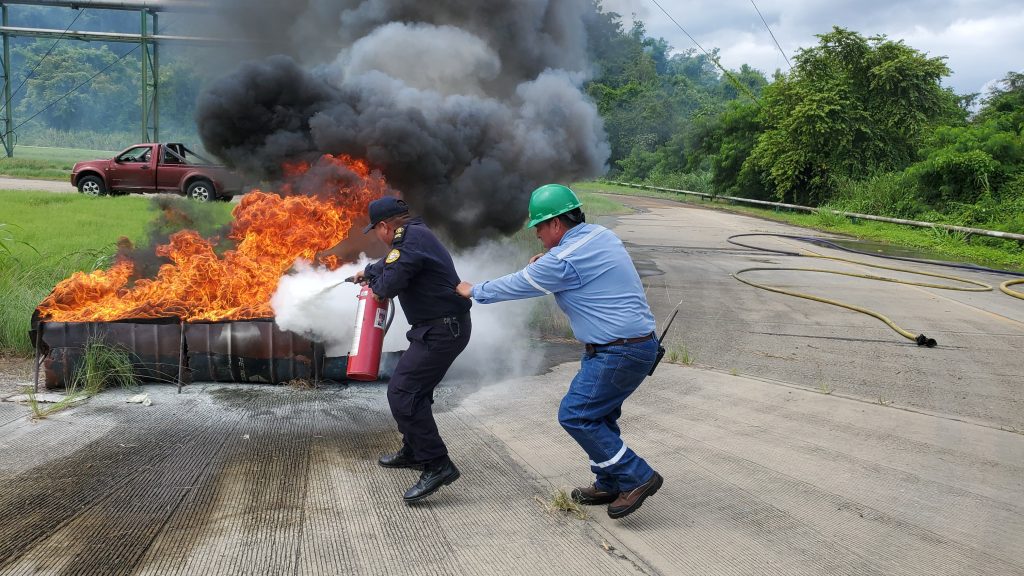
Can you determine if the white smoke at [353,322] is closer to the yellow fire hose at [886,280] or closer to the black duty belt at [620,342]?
the black duty belt at [620,342]

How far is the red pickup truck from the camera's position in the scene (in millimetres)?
17809

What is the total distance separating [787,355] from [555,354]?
8.10 ft

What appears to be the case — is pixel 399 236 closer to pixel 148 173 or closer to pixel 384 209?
pixel 384 209

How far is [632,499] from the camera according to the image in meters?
3.43

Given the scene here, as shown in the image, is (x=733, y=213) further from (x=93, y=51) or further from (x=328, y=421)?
(x=93, y=51)

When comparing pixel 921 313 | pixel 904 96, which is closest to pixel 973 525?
pixel 921 313

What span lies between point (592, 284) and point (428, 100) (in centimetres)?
665

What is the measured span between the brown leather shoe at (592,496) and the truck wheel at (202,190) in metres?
16.0

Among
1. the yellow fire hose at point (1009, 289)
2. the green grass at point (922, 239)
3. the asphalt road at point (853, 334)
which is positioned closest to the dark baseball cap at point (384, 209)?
the asphalt road at point (853, 334)

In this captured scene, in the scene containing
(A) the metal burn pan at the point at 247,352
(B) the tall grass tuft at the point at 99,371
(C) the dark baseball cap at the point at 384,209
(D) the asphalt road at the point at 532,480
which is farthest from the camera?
(A) the metal burn pan at the point at 247,352

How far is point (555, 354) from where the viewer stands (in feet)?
23.7

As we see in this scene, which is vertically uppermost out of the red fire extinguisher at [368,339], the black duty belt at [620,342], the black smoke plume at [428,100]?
the black smoke plume at [428,100]

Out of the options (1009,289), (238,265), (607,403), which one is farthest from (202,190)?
(1009,289)

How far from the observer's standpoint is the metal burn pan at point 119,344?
5449mm
